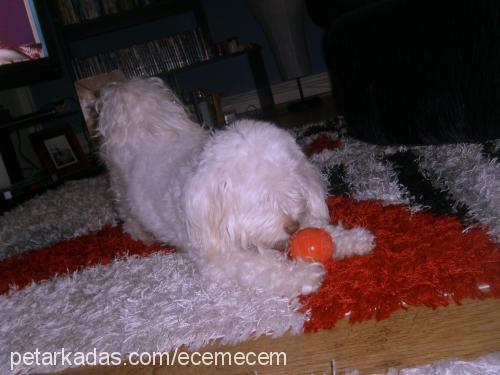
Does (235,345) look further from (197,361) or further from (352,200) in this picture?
(352,200)

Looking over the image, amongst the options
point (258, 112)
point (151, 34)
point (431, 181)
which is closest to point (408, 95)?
point (431, 181)

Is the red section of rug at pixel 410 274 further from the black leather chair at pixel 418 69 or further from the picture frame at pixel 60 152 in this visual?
the picture frame at pixel 60 152

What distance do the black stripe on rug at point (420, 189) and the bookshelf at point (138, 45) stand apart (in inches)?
118

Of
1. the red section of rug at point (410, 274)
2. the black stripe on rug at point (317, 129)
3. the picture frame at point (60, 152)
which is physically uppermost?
the picture frame at point (60, 152)

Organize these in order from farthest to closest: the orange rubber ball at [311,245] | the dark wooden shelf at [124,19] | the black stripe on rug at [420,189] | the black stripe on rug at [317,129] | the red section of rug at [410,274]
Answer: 1. the dark wooden shelf at [124,19]
2. the black stripe on rug at [317,129]
3. the black stripe on rug at [420,189]
4. the orange rubber ball at [311,245]
5. the red section of rug at [410,274]

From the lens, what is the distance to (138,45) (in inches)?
188

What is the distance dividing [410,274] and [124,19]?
4.15 metres

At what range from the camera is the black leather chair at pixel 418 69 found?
1.44 m

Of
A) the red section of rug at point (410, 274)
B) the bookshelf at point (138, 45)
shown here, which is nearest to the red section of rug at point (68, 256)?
the red section of rug at point (410, 274)

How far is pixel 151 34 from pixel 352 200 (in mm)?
3858

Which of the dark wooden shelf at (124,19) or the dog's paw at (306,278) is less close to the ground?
the dark wooden shelf at (124,19)

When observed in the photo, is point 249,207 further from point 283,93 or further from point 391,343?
point 283,93

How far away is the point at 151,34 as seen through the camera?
498cm

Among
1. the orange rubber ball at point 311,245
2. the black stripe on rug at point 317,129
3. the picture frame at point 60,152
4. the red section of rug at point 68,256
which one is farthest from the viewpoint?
the picture frame at point 60,152
